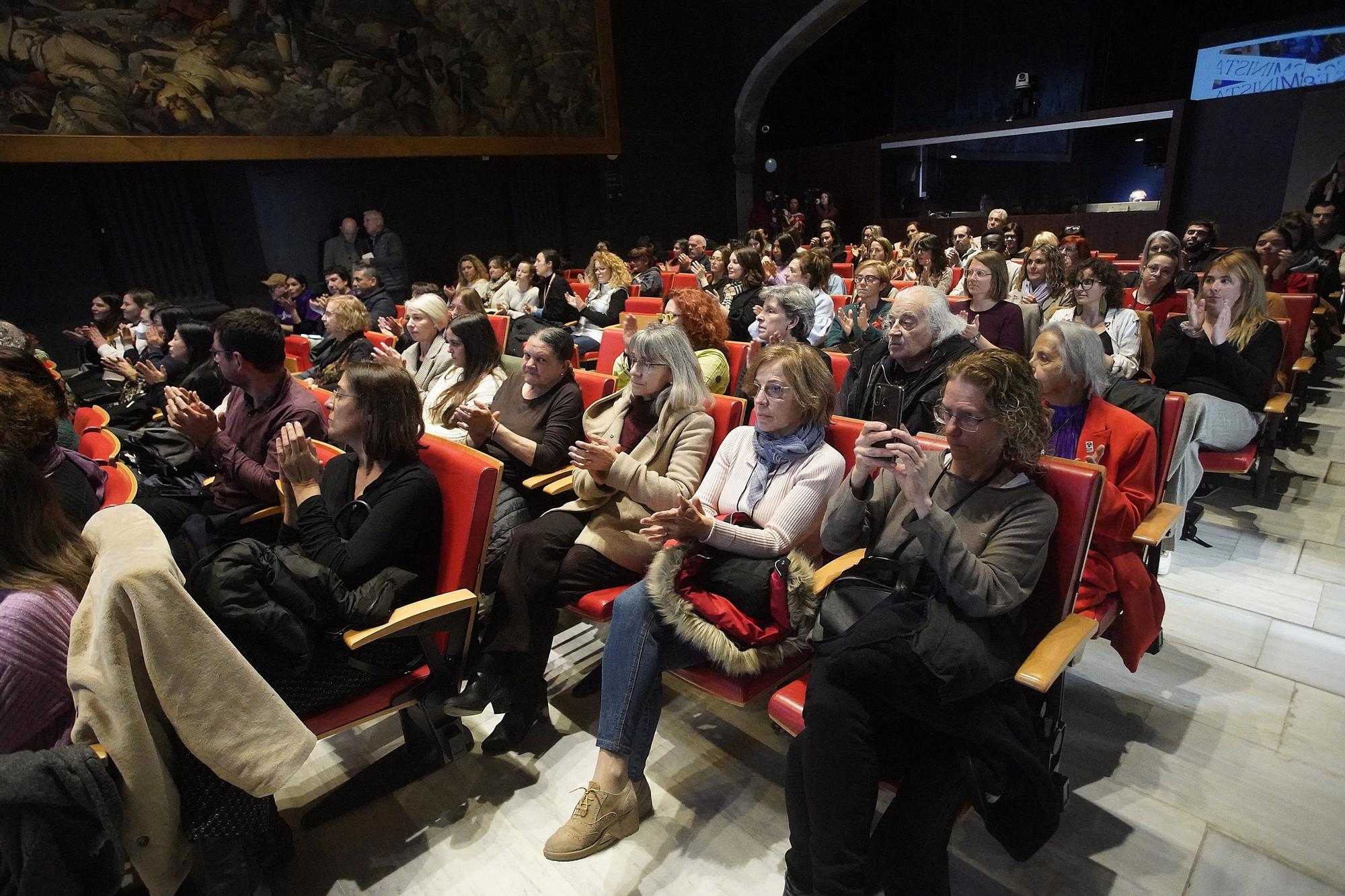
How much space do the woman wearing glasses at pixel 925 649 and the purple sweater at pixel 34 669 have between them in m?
1.51

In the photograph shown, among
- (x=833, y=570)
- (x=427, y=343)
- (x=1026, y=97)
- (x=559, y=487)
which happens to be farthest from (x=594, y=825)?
(x=1026, y=97)

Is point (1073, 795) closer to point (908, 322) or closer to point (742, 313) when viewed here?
point (908, 322)

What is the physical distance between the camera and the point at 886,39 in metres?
11.9

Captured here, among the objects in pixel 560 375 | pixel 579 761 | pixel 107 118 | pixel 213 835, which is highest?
pixel 107 118

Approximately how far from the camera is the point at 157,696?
138 cm

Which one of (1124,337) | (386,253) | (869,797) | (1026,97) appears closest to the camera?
(869,797)

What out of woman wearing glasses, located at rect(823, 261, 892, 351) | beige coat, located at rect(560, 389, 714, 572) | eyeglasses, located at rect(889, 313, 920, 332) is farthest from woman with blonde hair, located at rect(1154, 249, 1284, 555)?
beige coat, located at rect(560, 389, 714, 572)

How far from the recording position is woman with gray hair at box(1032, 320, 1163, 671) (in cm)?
196

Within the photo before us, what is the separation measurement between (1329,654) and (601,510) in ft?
8.21

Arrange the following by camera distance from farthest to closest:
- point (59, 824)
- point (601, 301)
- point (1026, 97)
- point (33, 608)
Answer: point (1026, 97) < point (601, 301) < point (33, 608) < point (59, 824)

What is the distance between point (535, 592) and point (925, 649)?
120 cm

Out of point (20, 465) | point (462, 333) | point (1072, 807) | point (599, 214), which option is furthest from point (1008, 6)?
point (20, 465)

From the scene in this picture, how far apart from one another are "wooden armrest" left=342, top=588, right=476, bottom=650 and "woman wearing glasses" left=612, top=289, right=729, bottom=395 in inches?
61.3

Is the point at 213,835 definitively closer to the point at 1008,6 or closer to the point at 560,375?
the point at 560,375
